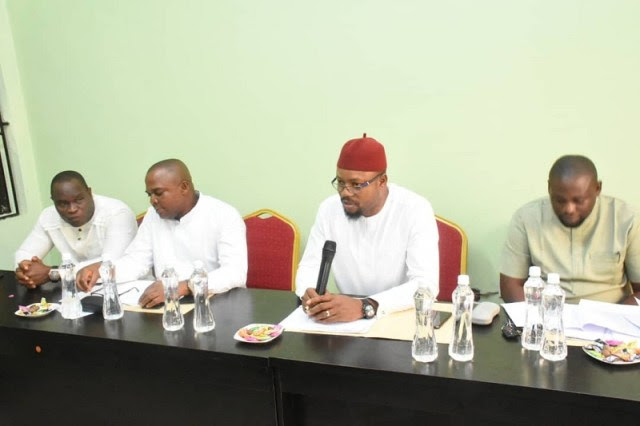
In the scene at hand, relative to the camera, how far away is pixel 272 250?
3.05 metres

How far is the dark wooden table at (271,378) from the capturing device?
1.31 metres

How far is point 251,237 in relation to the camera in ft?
10.2

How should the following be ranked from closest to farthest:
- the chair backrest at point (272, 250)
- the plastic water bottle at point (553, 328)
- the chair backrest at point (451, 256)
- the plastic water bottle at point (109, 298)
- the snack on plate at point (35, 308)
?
the plastic water bottle at point (553, 328) < the plastic water bottle at point (109, 298) < the snack on plate at point (35, 308) < the chair backrest at point (451, 256) < the chair backrest at point (272, 250)

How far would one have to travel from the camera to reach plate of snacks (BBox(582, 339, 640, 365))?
4.51ft

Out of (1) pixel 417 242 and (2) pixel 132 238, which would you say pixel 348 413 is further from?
(2) pixel 132 238

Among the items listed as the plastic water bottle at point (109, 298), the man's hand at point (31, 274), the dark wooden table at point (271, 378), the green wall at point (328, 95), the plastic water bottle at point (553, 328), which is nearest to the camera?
the dark wooden table at point (271, 378)

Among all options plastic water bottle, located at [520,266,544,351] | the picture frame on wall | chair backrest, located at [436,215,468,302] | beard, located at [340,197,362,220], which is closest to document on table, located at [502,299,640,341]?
plastic water bottle, located at [520,266,544,351]

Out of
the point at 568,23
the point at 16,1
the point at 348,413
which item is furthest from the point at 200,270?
the point at 16,1

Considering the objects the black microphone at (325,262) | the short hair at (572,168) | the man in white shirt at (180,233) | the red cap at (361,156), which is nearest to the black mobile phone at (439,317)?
the black microphone at (325,262)

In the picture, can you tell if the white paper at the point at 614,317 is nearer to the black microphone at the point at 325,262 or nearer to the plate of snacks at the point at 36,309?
the black microphone at the point at 325,262

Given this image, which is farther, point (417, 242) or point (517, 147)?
point (517, 147)

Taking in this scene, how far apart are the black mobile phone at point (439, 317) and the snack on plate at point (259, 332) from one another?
1.72ft

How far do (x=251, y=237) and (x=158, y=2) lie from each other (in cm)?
170

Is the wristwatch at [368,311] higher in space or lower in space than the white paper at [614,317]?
higher
